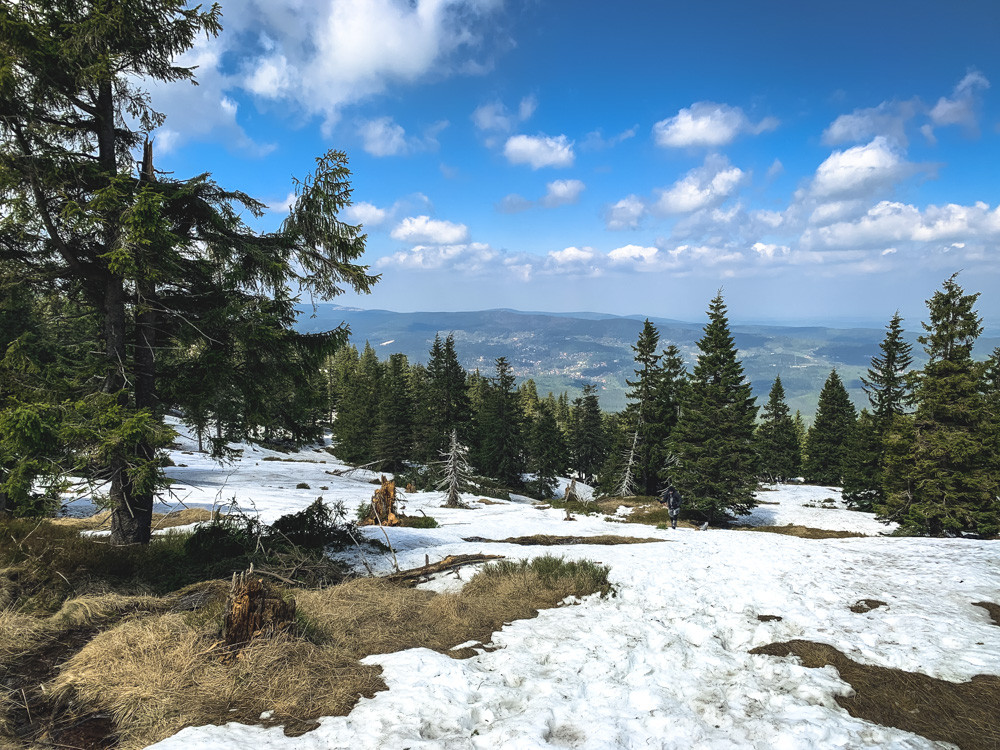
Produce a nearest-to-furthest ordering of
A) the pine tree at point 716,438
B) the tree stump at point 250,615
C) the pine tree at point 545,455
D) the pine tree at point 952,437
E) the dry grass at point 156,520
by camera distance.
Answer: the tree stump at point 250,615 → the dry grass at point 156,520 → the pine tree at point 952,437 → the pine tree at point 716,438 → the pine tree at point 545,455

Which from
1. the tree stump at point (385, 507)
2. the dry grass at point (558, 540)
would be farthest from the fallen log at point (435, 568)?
the tree stump at point (385, 507)

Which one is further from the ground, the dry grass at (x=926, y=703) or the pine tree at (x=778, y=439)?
the dry grass at (x=926, y=703)

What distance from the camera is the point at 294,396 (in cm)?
998

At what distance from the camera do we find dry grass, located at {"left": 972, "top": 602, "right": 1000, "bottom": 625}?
23.7ft

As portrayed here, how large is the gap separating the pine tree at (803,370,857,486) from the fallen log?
5482cm

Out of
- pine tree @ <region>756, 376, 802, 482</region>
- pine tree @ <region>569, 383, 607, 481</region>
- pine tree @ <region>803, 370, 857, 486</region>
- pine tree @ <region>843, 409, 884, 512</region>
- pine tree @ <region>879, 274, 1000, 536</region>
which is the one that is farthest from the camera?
pine tree @ <region>569, 383, 607, 481</region>

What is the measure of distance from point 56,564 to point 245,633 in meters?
4.80

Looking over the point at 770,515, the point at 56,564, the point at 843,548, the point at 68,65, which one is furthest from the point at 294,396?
the point at 770,515

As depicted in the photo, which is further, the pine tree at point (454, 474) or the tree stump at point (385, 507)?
the pine tree at point (454, 474)

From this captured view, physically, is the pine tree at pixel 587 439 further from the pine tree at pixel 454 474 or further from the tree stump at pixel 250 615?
the tree stump at pixel 250 615

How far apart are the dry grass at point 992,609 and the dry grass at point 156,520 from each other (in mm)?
18637

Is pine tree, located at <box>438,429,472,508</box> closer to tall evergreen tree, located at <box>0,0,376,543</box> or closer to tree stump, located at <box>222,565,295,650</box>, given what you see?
tall evergreen tree, located at <box>0,0,376,543</box>

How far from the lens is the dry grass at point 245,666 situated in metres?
4.49

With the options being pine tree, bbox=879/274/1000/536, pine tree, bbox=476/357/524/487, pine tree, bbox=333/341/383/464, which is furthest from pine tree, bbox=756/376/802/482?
pine tree, bbox=333/341/383/464
